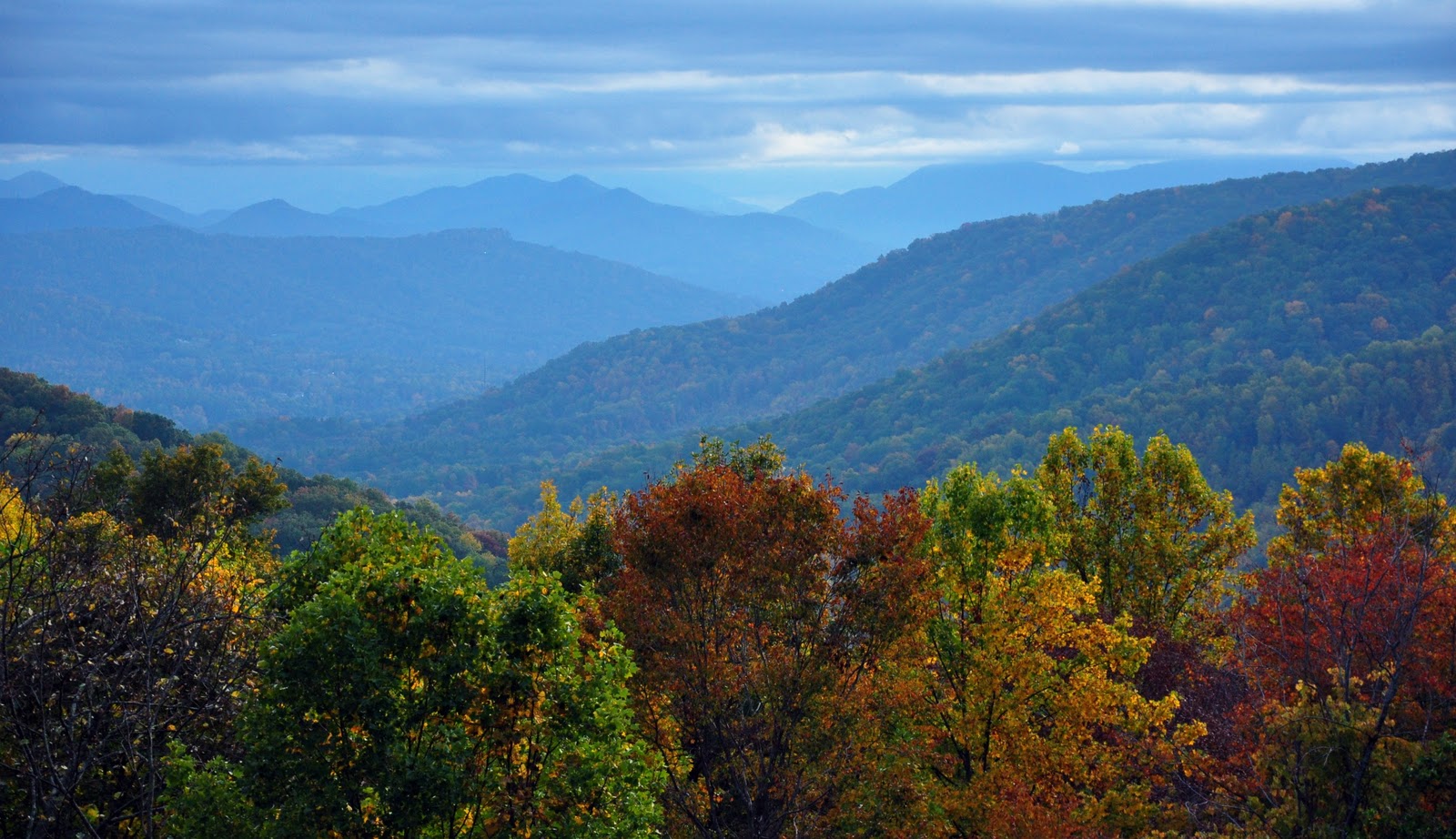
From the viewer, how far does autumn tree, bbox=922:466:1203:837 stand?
17.5 metres

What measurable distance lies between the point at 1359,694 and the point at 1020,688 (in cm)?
530

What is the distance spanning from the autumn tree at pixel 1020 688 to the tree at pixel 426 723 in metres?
7.46

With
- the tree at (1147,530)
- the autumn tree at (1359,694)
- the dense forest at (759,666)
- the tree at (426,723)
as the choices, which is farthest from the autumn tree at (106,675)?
the tree at (1147,530)

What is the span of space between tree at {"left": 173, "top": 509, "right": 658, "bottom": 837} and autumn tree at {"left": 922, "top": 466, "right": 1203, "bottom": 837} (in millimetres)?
7461

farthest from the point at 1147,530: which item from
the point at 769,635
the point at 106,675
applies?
the point at 106,675

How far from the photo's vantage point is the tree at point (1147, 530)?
26203mm

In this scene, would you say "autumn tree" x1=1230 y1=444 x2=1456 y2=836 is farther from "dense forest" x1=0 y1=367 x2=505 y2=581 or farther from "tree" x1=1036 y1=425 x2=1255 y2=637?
"dense forest" x1=0 y1=367 x2=505 y2=581

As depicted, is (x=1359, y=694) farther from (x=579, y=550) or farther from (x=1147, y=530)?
(x=579, y=550)

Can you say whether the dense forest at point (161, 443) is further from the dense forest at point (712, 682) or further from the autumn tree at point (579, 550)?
the dense forest at point (712, 682)

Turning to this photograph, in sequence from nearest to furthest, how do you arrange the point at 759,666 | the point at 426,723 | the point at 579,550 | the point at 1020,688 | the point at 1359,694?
1. the point at 426,723
2. the point at 1359,694
3. the point at 759,666
4. the point at 1020,688
5. the point at 579,550

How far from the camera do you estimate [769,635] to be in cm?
1584

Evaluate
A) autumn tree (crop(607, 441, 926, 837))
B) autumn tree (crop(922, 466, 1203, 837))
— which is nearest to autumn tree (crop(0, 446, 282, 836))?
autumn tree (crop(607, 441, 926, 837))

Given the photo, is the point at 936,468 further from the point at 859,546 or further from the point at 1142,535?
the point at 859,546

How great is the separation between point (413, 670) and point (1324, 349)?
20838 cm
